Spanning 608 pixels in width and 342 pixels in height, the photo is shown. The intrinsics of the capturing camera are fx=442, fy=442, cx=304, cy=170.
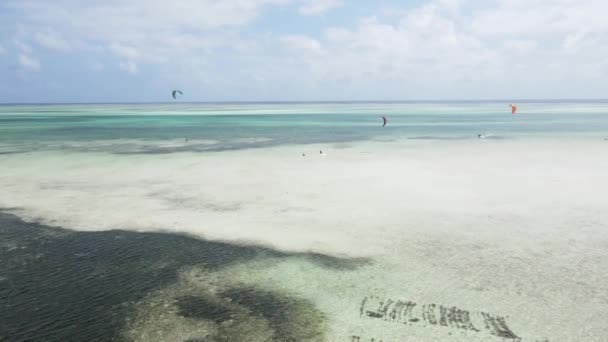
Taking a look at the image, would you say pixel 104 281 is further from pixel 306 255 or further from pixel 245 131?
pixel 245 131

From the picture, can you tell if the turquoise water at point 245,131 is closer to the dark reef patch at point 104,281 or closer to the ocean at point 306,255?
the ocean at point 306,255

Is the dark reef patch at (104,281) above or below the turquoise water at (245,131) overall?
below

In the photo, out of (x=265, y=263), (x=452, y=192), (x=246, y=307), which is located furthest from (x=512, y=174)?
(x=246, y=307)

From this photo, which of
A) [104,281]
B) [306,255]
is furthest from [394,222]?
[104,281]

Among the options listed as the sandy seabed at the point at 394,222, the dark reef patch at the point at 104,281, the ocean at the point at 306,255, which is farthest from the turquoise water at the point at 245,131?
the dark reef patch at the point at 104,281

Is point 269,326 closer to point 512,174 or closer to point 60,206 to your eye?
point 60,206

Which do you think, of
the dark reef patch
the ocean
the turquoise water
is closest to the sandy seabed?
the ocean
